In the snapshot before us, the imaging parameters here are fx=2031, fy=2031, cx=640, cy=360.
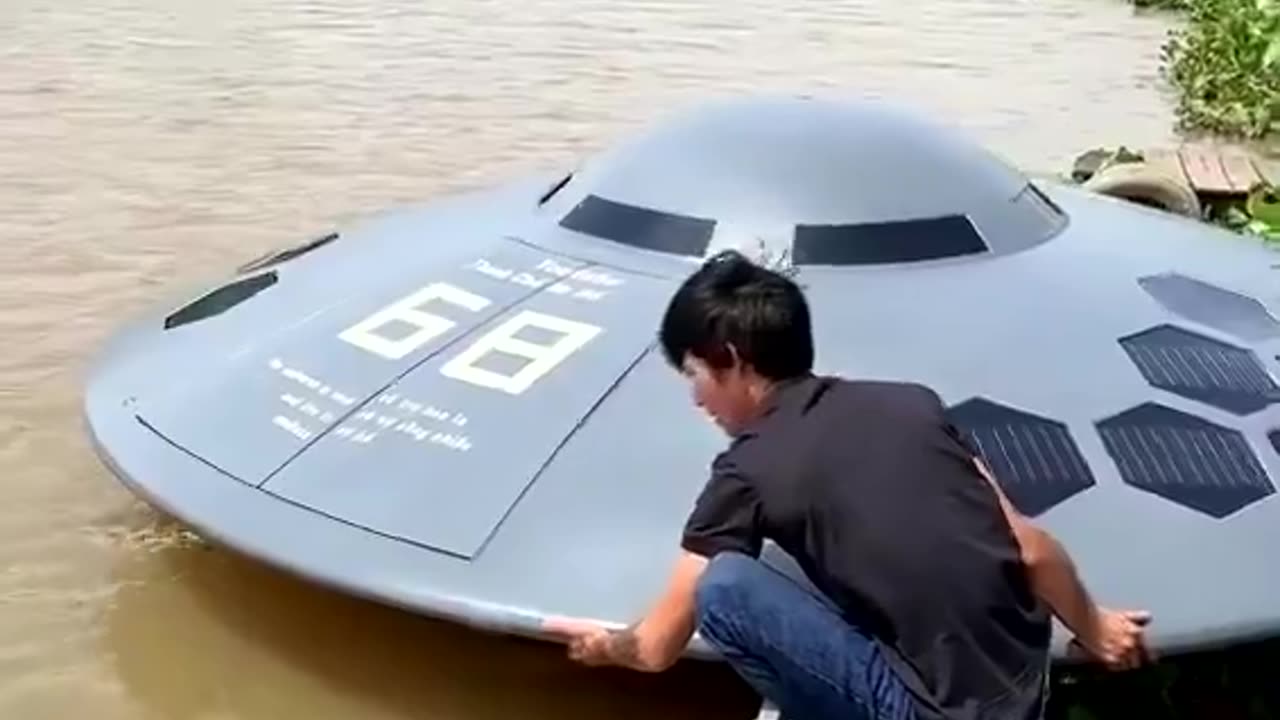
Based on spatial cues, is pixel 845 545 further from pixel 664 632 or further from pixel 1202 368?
pixel 1202 368

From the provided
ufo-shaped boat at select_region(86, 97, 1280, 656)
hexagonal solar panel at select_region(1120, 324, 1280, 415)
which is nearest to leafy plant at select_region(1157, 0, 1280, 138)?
ufo-shaped boat at select_region(86, 97, 1280, 656)

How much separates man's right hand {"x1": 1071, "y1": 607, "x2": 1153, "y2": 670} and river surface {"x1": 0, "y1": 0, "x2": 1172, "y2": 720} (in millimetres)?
1243

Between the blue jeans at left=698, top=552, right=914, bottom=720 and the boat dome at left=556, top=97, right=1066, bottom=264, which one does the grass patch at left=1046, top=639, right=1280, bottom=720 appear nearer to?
the blue jeans at left=698, top=552, right=914, bottom=720

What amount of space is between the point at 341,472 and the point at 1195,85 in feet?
29.0

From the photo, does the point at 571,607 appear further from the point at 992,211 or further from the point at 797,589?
the point at 992,211

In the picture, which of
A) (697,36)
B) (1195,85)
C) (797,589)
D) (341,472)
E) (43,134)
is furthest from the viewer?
(697,36)

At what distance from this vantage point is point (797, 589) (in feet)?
12.4

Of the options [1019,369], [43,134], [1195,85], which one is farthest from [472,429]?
[1195,85]

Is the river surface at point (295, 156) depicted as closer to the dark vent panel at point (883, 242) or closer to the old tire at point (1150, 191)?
the dark vent panel at point (883, 242)

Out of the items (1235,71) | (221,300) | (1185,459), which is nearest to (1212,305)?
(1185,459)

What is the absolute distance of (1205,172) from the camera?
9594 mm

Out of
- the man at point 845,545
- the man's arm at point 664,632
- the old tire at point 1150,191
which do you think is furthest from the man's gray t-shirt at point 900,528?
the old tire at point 1150,191

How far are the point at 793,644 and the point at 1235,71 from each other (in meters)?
9.22

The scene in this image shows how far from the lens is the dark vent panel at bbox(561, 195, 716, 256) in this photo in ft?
18.0
